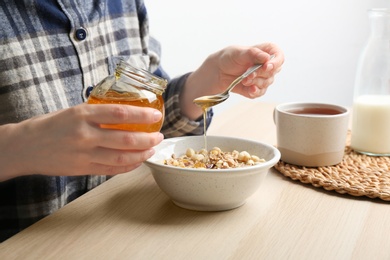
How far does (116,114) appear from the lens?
2.33ft

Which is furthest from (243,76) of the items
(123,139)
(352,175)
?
(123,139)

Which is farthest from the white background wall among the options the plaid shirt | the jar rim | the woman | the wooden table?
the jar rim

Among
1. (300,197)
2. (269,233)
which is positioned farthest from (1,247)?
(300,197)

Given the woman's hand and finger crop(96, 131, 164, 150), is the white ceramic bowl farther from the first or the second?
the woman's hand

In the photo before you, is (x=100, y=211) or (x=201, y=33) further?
(x=201, y=33)

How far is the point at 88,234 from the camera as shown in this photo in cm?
76

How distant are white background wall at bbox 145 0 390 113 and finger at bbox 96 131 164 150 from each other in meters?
2.19

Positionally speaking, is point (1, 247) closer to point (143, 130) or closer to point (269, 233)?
point (143, 130)

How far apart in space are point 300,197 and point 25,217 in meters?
0.52

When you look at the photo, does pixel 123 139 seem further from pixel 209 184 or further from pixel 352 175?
pixel 352 175

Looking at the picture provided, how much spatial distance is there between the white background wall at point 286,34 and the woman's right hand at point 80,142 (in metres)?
2.14

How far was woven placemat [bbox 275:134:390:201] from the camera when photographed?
898 mm

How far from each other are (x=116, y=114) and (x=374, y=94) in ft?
2.10

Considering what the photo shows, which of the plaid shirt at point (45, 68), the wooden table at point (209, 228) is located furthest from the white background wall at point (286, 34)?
the wooden table at point (209, 228)
